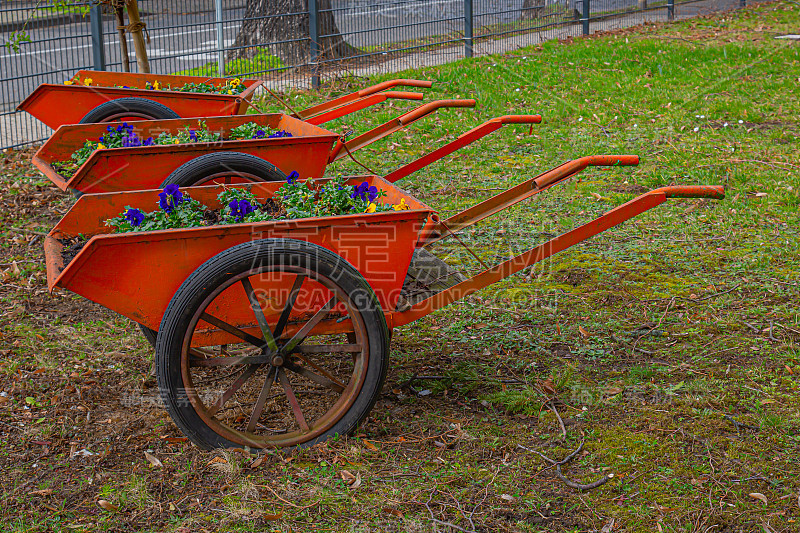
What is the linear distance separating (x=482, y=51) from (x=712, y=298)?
7.87 m

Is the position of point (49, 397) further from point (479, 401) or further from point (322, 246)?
point (479, 401)

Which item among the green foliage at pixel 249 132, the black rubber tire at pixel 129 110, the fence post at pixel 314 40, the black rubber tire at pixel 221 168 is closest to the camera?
the black rubber tire at pixel 221 168

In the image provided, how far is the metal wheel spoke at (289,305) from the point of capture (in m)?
2.91

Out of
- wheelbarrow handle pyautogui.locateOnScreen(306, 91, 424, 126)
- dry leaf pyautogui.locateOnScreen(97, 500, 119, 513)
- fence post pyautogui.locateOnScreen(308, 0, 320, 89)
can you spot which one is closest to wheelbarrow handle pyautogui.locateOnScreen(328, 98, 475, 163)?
wheelbarrow handle pyautogui.locateOnScreen(306, 91, 424, 126)

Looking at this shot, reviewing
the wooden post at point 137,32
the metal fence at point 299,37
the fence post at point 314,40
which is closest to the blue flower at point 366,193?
the wooden post at point 137,32

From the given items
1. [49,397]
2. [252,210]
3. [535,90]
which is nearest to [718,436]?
[252,210]

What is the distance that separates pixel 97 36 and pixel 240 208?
5844 millimetres

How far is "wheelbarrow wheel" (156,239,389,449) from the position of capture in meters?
2.73

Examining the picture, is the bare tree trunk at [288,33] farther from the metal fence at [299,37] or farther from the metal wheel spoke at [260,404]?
the metal wheel spoke at [260,404]

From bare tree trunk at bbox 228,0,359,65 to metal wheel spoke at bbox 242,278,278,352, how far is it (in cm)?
710

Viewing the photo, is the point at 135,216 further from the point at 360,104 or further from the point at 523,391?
the point at 360,104

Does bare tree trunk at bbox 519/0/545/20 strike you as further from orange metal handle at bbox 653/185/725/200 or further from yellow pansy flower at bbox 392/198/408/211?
yellow pansy flower at bbox 392/198/408/211

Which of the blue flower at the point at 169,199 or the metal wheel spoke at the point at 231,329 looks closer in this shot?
the metal wheel spoke at the point at 231,329

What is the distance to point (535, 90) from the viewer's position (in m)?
9.25
